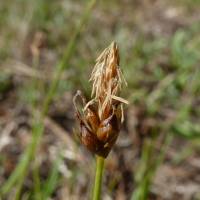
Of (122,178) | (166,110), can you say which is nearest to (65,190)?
(122,178)

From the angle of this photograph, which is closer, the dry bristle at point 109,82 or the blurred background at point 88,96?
the dry bristle at point 109,82

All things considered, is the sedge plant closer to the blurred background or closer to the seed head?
the seed head

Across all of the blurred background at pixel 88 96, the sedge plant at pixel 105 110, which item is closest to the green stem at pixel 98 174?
the sedge plant at pixel 105 110

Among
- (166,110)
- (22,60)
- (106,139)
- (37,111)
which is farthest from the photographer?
(22,60)

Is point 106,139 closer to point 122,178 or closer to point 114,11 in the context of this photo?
point 122,178

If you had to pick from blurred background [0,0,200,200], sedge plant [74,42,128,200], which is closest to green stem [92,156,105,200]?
sedge plant [74,42,128,200]

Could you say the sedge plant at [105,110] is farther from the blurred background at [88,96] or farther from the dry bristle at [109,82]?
the blurred background at [88,96]
